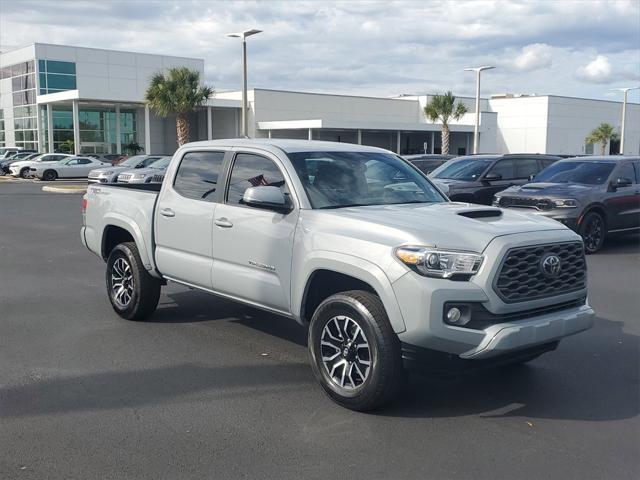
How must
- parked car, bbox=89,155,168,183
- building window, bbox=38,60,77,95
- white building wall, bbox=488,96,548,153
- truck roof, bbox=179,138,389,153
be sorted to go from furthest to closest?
1. white building wall, bbox=488,96,548,153
2. building window, bbox=38,60,77,95
3. parked car, bbox=89,155,168,183
4. truck roof, bbox=179,138,389,153

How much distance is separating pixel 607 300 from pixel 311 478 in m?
5.91

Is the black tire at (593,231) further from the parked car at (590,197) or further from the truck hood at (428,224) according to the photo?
the truck hood at (428,224)

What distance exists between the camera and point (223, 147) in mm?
6453

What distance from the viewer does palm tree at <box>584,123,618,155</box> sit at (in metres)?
69.8

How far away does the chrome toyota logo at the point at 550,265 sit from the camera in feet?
15.8

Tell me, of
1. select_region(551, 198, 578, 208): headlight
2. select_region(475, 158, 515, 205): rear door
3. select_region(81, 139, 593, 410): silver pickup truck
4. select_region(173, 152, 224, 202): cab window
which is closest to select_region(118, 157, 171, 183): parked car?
select_region(475, 158, 515, 205): rear door

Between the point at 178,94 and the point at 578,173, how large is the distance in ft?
106

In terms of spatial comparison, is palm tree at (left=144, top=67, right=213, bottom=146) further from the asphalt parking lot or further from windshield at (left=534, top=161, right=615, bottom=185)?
the asphalt parking lot

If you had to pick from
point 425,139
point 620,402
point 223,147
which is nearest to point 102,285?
point 223,147

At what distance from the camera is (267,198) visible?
17.6ft

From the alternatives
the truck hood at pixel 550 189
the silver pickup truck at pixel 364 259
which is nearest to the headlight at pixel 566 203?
the truck hood at pixel 550 189

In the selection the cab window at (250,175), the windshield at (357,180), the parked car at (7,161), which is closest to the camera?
the windshield at (357,180)

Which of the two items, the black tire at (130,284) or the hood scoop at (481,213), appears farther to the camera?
the black tire at (130,284)

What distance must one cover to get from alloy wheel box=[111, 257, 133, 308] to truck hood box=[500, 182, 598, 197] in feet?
26.8
